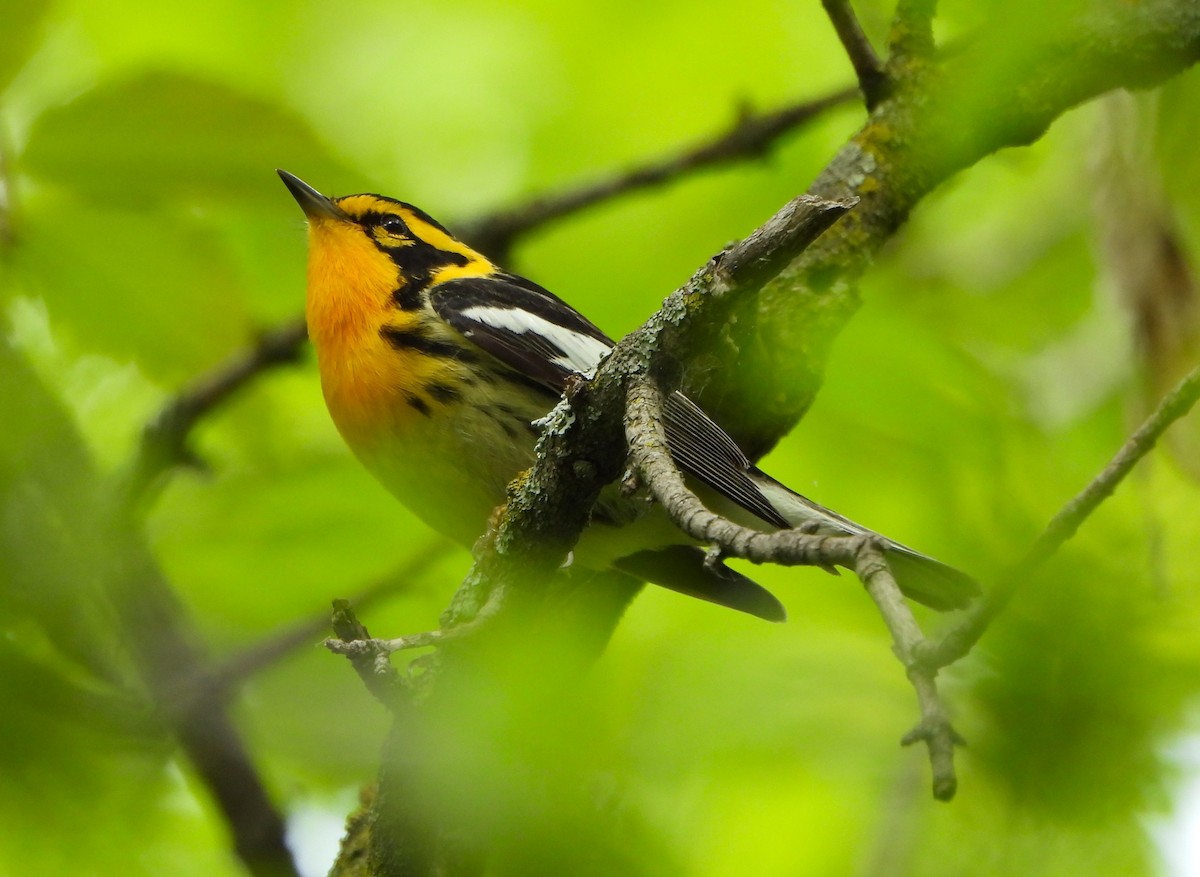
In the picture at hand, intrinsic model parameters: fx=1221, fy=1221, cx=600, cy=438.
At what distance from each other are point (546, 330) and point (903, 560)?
1476mm

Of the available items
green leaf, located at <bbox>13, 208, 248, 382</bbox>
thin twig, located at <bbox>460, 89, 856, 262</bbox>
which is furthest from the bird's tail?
green leaf, located at <bbox>13, 208, 248, 382</bbox>

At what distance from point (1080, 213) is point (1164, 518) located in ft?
10.1

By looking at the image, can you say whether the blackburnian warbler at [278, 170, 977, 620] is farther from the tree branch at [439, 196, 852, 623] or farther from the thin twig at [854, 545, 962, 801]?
the thin twig at [854, 545, 962, 801]

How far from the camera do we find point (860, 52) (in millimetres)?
3629

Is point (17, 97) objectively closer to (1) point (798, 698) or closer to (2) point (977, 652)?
(1) point (798, 698)

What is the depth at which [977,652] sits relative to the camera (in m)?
1.41

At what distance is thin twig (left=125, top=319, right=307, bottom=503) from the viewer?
3.78 metres

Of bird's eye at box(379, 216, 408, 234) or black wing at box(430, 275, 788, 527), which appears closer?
black wing at box(430, 275, 788, 527)

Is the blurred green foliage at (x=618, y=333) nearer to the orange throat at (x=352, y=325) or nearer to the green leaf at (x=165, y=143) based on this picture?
the green leaf at (x=165, y=143)

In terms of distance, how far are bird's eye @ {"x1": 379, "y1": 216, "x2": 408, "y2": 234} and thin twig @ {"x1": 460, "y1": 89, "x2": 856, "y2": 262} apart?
0.70 metres

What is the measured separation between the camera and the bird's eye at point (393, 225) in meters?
5.12

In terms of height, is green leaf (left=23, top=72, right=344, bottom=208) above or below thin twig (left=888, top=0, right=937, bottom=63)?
above

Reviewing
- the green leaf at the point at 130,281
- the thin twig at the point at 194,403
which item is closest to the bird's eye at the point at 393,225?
the thin twig at the point at 194,403

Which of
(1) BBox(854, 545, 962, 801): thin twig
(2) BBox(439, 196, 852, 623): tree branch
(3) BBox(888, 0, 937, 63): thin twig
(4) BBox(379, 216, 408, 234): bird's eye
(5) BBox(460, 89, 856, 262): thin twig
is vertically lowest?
(1) BBox(854, 545, 962, 801): thin twig
